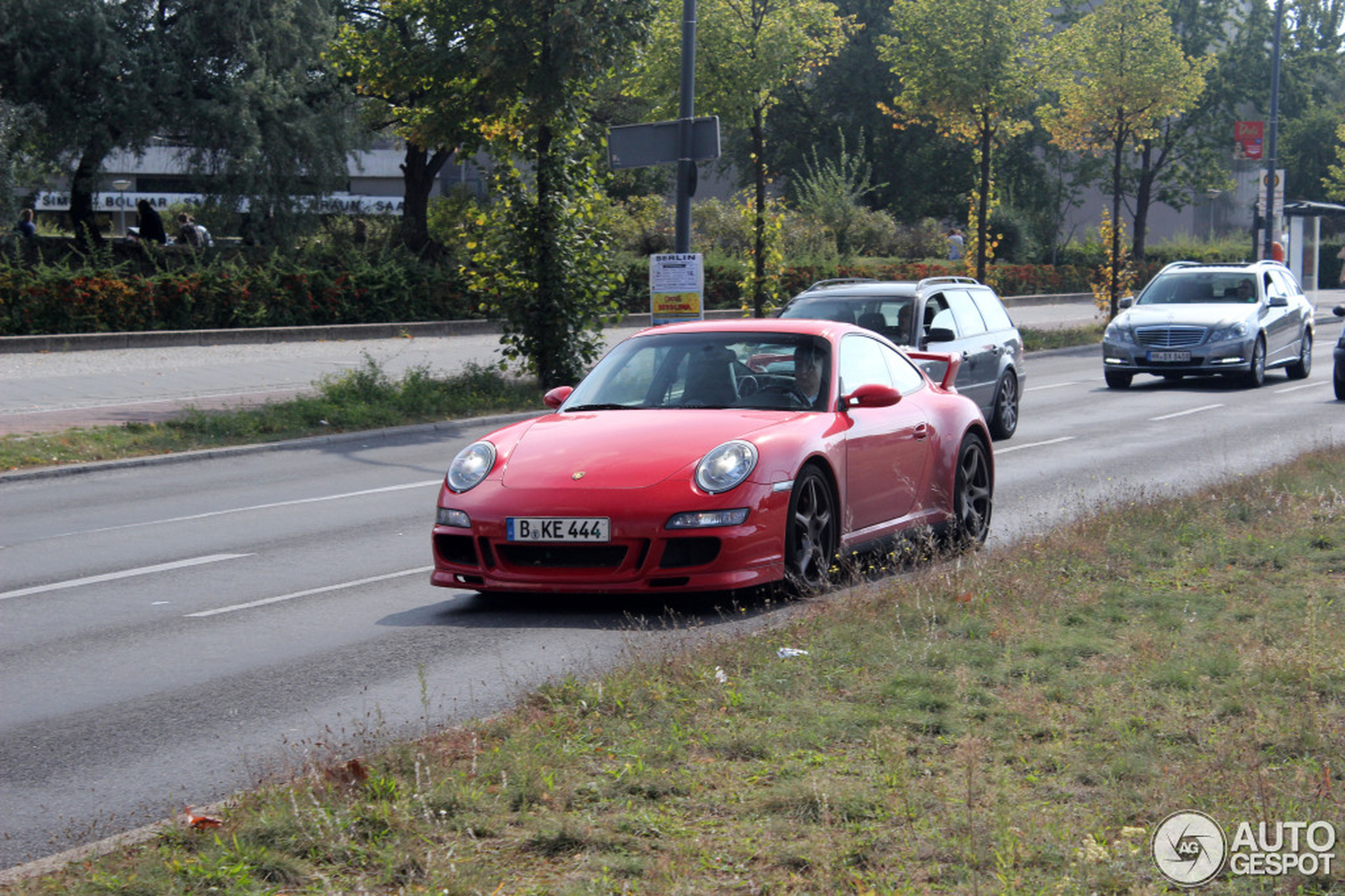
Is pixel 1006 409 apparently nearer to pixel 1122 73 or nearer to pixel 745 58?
pixel 745 58

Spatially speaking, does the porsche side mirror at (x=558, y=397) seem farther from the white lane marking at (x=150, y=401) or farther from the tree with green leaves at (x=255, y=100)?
the tree with green leaves at (x=255, y=100)

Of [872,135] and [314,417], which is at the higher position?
[872,135]

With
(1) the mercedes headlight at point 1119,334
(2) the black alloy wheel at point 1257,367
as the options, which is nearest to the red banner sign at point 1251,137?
(2) the black alloy wheel at point 1257,367

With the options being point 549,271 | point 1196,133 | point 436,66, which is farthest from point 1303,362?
point 1196,133

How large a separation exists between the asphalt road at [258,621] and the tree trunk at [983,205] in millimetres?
16757

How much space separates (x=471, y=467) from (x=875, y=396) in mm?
2237

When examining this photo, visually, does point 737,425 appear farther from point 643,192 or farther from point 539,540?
point 643,192

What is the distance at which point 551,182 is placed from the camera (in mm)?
20141

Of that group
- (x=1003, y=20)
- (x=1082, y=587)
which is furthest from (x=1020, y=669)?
(x=1003, y=20)

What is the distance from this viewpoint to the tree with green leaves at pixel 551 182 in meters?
19.8

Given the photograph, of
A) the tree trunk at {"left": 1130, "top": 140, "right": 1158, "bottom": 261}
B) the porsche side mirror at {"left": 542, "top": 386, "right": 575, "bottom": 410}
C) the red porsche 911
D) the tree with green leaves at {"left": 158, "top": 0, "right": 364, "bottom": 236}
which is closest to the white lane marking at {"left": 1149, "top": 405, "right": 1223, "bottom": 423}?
the red porsche 911

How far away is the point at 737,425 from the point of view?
8320 millimetres

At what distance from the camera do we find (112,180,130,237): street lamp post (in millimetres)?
50938

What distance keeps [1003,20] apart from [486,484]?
83.0ft
